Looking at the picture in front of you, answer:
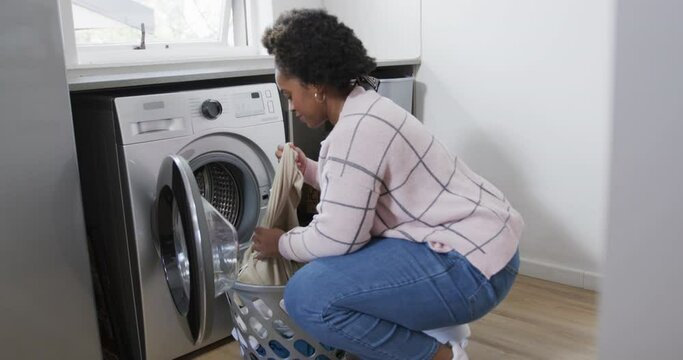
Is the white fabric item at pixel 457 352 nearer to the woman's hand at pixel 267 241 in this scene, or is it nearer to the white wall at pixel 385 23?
the woman's hand at pixel 267 241

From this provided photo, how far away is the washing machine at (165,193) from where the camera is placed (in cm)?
177

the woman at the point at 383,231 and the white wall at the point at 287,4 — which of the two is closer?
the woman at the point at 383,231

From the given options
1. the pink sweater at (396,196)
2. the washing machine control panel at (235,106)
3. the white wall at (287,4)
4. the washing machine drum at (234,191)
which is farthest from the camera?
the white wall at (287,4)

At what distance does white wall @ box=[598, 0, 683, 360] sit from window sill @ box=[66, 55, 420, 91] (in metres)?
1.53

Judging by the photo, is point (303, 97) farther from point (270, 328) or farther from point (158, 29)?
point (158, 29)

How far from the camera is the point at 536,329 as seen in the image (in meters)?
2.18

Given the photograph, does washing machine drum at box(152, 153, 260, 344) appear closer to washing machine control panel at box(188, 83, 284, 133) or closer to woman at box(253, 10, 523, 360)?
washing machine control panel at box(188, 83, 284, 133)

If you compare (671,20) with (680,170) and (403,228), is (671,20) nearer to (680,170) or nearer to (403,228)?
(680,170)

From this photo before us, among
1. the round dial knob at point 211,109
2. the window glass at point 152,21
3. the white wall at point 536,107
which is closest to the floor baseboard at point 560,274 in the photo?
the white wall at point 536,107


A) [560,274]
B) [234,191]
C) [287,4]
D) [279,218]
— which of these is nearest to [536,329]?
[560,274]

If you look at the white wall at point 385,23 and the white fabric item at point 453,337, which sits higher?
the white wall at point 385,23

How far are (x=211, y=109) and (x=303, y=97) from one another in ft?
1.48

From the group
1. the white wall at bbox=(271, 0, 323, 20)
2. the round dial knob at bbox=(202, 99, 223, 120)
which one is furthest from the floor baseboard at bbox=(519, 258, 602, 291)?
the white wall at bbox=(271, 0, 323, 20)

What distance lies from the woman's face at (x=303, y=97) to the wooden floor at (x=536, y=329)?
868 mm
